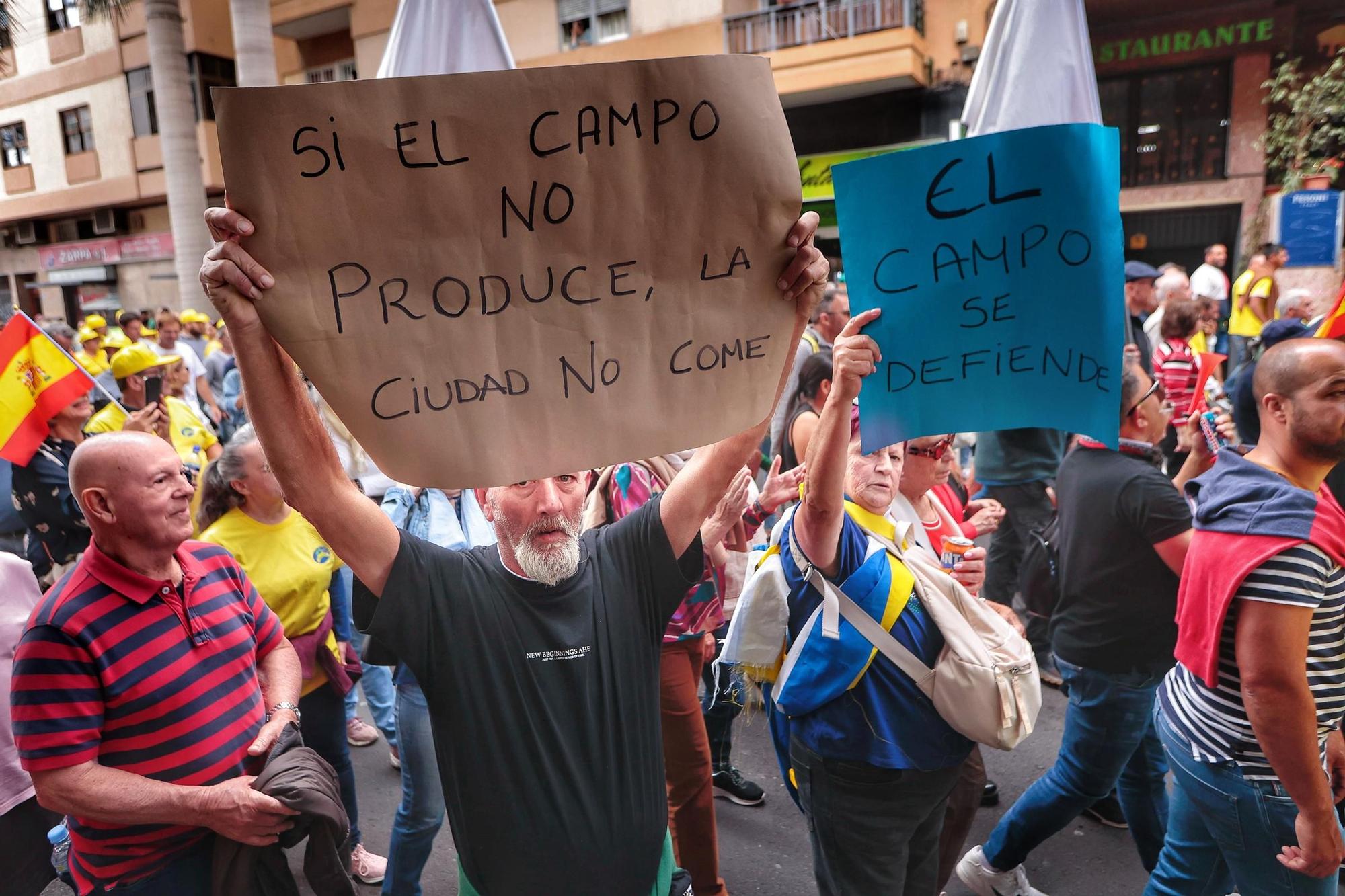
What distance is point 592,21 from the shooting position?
54.0ft

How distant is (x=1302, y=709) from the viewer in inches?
79.0

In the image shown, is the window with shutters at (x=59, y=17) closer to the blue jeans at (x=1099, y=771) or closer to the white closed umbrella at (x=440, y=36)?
the white closed umbrella at (x=440, y=36)

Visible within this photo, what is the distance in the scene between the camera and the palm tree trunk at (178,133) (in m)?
15.4

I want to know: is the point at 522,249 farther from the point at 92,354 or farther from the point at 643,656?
the point at 92,354

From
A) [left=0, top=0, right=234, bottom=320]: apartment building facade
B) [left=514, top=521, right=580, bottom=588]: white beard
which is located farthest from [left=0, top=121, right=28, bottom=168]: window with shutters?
[left=514, top=521, right=580, bottom=588]: white beard

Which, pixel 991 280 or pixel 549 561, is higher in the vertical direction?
pixel 991 280

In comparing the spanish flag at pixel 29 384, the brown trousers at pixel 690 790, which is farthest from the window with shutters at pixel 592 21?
the brown trousers at pixel 690 790

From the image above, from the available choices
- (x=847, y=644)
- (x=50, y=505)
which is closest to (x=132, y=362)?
(x=50, y=505)

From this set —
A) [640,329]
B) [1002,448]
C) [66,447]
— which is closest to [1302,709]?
[640,329]

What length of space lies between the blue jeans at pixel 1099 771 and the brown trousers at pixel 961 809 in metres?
0.38

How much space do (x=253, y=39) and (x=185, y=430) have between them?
7.41 m

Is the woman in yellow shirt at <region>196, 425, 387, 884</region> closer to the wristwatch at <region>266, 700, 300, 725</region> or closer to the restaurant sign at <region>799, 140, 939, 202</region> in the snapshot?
the wristwatch at <region>266, 700, 300, 725</region>

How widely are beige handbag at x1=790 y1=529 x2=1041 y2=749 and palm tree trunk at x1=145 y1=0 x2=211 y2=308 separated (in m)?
16.2

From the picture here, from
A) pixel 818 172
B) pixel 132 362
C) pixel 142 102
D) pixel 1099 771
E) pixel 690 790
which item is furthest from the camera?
pixel 142 102
